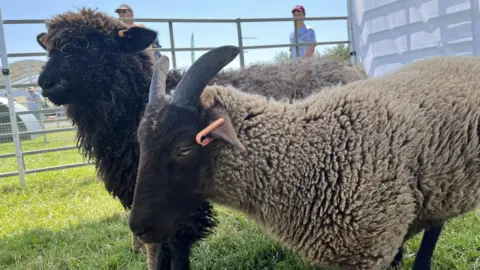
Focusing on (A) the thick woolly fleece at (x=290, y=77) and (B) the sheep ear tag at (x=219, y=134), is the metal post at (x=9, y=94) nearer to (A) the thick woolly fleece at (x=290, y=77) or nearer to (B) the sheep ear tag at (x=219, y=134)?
(A) the thick woolly fleece at (x=290, y=77)

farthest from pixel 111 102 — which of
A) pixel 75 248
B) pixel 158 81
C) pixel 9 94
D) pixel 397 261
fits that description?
pixel 9 94

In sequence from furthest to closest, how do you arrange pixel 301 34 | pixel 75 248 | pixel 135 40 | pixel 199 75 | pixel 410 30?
1. pixel 301 34
2. pixel 410 30
3. pixel 75 248
4. pixel 135 40
5. pixel 199 75

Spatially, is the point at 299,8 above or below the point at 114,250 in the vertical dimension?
above

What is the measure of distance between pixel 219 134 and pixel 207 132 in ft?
0.20

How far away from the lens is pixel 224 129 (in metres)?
2.07

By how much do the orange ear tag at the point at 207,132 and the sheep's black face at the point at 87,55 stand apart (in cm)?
140

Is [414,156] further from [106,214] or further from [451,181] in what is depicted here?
[106,214]

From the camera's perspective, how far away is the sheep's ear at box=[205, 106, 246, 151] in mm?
2021

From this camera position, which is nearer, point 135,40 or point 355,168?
point 355,168

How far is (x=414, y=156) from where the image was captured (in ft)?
6.94

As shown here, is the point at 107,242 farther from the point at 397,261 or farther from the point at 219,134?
the point at 397,261

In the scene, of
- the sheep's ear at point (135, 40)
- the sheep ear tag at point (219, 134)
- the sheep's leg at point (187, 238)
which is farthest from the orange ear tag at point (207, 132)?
the sheep's ear at point (135, 40)

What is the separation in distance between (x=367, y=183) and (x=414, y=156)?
0.30 m

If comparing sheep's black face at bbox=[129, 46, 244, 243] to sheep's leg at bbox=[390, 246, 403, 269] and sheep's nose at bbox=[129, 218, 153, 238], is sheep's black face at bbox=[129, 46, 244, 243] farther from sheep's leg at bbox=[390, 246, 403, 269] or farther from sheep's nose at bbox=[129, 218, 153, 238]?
sheep's leg at bbox=[390, 246, 403, 269]
